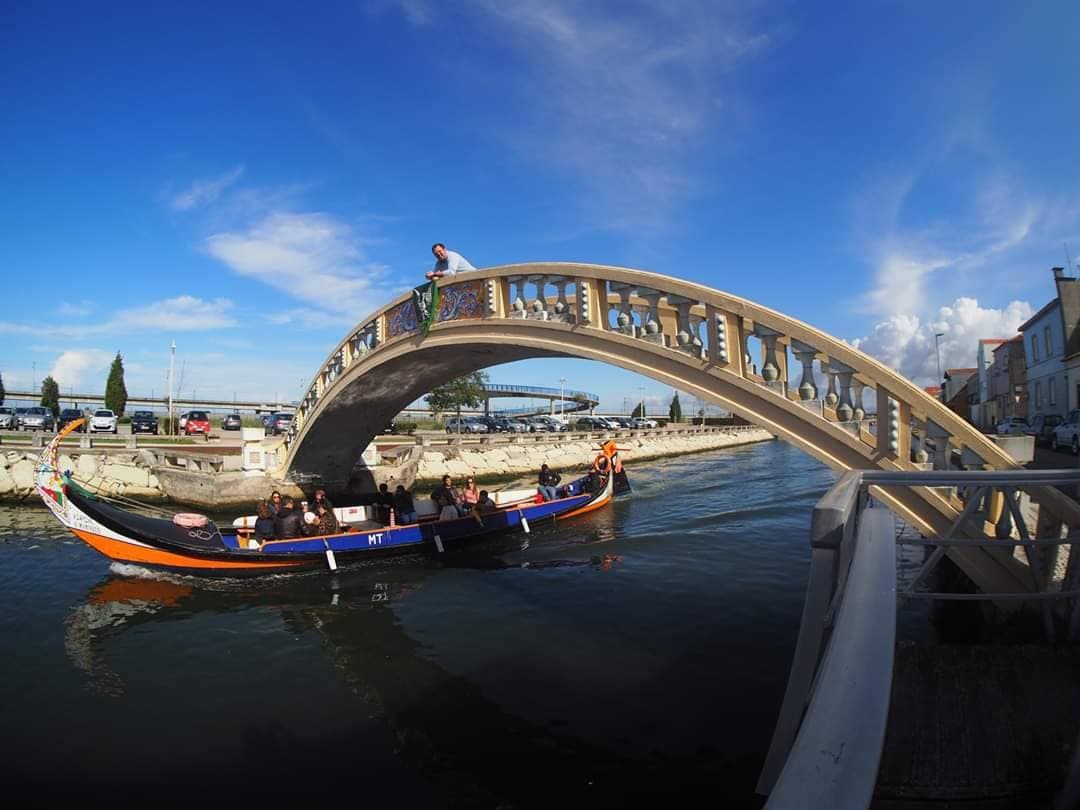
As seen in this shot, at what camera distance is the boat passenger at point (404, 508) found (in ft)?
48.5

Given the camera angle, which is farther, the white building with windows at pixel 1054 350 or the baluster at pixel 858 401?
the white building with windows at pixel 1054 350

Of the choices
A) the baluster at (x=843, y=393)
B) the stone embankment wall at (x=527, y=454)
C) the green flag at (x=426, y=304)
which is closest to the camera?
the baluster at (x=843, y=393)

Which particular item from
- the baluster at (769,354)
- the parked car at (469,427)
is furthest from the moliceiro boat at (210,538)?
the parked car at (469,427)

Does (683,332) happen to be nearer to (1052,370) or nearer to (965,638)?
(965,638)

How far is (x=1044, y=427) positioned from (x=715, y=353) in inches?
747

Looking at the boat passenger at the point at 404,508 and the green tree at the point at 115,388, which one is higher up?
the green tree at the point at 115,388

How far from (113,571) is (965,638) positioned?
43.6 feet

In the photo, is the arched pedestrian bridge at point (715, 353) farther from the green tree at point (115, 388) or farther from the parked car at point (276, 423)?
the green tree at point (115, 388)

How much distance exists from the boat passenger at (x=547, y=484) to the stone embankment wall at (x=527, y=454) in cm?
680

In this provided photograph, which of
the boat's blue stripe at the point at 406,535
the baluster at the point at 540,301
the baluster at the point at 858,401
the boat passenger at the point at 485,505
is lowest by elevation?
the boat's blue stripe at the point at 406,535

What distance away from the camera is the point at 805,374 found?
22.8ft

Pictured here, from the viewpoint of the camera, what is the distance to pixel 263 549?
1202 cm

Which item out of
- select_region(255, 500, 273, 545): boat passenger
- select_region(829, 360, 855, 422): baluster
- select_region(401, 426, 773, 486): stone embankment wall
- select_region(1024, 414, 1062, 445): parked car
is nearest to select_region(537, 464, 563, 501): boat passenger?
select_region(401, 426, 773, 486): stone embankment wall

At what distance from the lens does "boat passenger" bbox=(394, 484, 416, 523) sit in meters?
14.8
